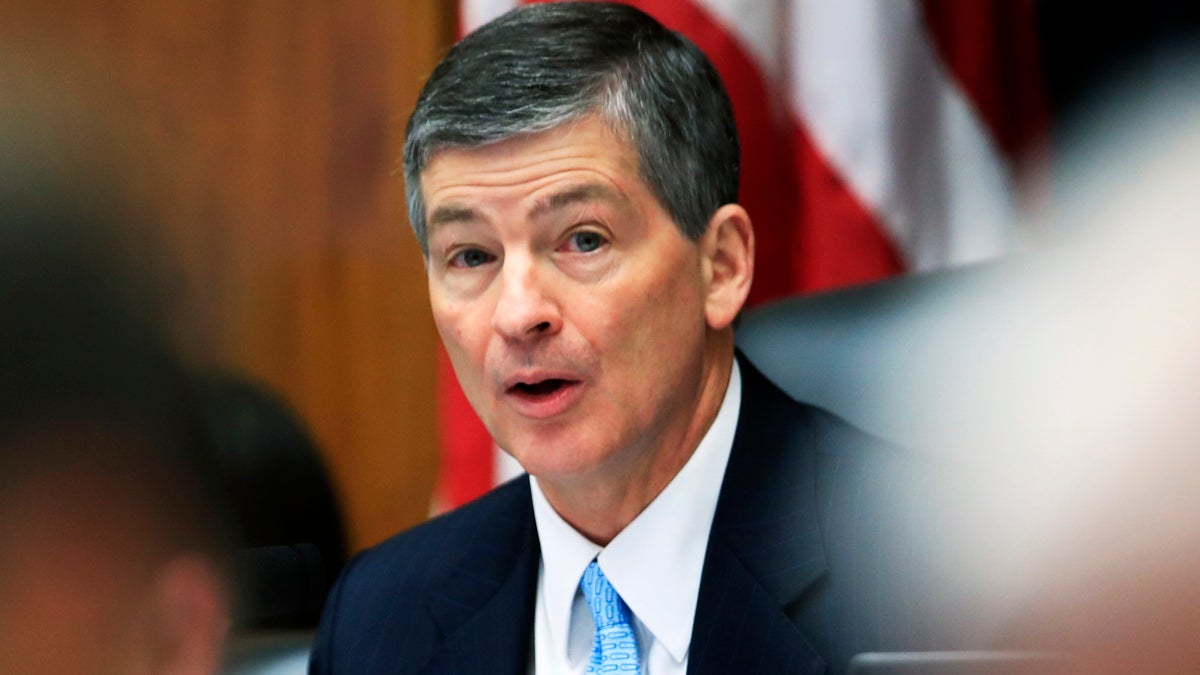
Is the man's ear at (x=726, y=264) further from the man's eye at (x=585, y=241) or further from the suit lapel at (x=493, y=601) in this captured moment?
the suit lapel at (x=493, y=601)

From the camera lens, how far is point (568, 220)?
0.97 meters

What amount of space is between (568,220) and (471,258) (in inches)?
3.5

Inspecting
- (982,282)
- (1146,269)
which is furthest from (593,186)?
(1146,269)

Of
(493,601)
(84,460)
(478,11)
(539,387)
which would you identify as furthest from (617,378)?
(478,11)

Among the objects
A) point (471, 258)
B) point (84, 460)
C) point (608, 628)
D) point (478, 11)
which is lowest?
point (608, 628)

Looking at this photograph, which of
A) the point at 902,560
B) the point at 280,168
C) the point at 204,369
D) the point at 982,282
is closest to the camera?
the point at 902,560

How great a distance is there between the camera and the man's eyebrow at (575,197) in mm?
961

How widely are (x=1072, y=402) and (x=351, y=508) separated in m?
1.11

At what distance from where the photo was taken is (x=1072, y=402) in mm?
346

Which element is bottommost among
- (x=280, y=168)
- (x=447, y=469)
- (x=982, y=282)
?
(x=447, y=469)

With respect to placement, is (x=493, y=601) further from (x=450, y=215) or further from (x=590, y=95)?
(x=590, y=95)

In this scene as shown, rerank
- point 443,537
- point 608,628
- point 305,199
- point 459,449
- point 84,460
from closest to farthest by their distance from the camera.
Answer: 1. point 84,460
2. point 608,628
3. point 443,537
4. point 305,199
5. point 459,449

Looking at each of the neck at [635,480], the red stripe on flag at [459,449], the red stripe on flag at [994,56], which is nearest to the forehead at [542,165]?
the neck at [635,480]

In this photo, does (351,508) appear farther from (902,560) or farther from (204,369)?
(902,560)
